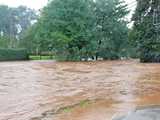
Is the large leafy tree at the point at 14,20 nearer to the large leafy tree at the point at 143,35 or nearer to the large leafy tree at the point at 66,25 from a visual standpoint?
the large leafy tree at the point at 66,25

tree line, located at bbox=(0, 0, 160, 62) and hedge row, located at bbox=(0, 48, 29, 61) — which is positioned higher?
Answer: tree line, located at bbox=(0, 0, 160, 62)

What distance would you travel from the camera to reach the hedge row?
43.4m

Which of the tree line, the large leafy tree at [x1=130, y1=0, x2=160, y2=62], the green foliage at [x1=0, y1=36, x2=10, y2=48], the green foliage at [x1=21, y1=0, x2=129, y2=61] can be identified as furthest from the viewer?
the green foliage at [x1=0, y1=36, x2=10, y2=48]

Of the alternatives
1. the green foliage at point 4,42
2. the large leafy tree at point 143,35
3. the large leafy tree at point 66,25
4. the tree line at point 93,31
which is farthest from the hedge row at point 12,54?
the large leafy tree at point 143,35

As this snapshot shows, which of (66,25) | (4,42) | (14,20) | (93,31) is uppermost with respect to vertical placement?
(14,20)

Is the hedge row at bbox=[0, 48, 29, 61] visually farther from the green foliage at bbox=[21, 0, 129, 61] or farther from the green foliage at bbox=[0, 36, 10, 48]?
the green foliage at bbox=[0, 36, 10, 48]

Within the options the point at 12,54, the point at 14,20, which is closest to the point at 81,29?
the point at 12,54

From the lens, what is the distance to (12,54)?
4450 centimetres

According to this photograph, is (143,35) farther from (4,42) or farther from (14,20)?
(14,20)

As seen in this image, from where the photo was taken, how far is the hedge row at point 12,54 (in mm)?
43412

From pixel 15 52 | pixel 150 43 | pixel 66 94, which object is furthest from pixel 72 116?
pixel 15 52

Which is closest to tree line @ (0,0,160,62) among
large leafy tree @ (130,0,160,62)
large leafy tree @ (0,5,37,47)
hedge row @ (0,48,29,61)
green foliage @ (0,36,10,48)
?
large leafy tree @ (130,0,160,62)

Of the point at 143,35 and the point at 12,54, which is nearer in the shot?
the point at 143,35

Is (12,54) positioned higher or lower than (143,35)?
lower
